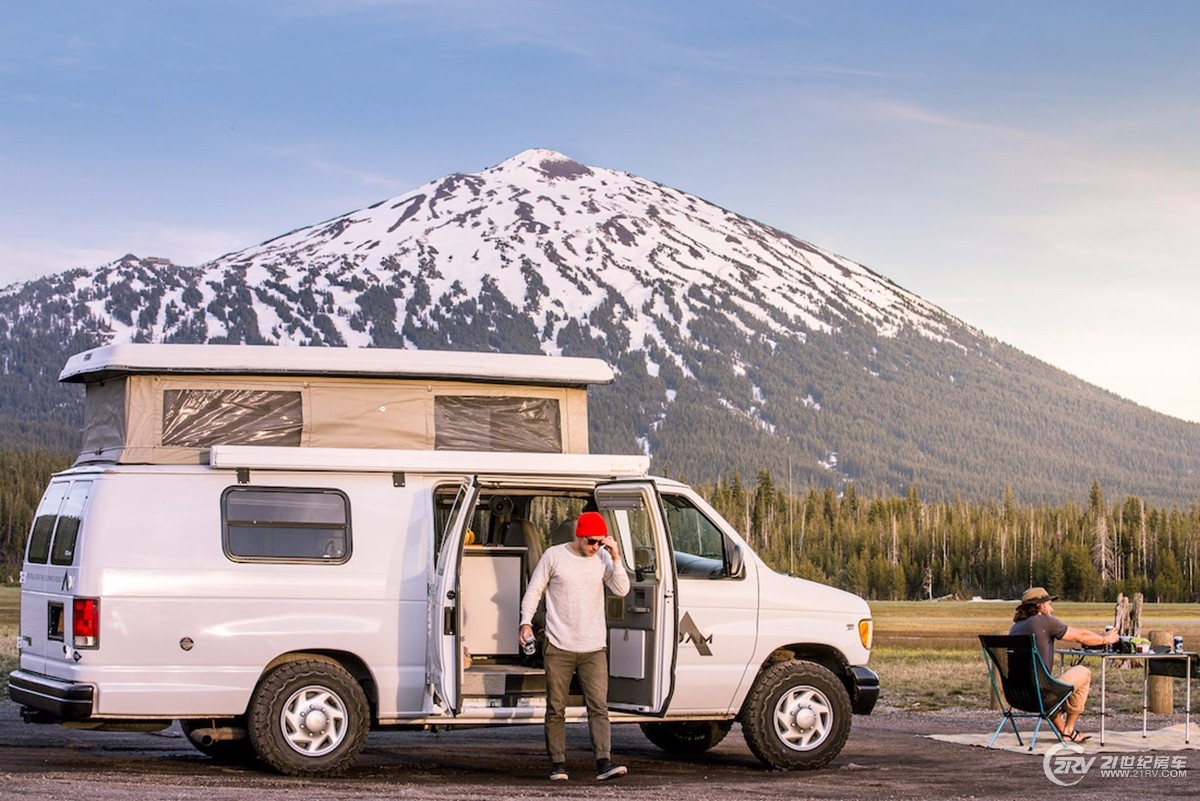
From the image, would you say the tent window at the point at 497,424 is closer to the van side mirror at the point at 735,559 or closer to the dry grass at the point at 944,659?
the van side mirror at the point at 735,559

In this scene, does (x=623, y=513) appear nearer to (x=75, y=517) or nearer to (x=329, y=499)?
(x=329, y=499)

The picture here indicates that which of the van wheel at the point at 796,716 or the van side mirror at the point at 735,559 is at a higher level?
the van side mirror at the point at 735,559

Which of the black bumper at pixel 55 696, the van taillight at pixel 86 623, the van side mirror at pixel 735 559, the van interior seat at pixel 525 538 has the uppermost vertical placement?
the van interior seat at pixel 525 538

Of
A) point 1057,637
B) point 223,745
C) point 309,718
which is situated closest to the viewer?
point 309,718

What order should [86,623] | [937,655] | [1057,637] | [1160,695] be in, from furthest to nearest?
[937,655]
[1160,695]
[1057,637]
[86,623]

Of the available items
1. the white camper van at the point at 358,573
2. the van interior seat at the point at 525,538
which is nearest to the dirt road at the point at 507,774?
the white camper van at the point at 358,573

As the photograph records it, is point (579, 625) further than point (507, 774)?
No

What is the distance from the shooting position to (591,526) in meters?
12.7

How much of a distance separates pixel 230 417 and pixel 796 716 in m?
5.07

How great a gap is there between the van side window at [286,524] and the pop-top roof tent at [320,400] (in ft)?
1.71

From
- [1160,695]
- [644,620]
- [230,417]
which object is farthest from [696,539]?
[1160,695]

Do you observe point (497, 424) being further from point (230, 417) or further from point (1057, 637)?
point (1057, 637)

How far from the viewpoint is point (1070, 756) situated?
1435 centimetres

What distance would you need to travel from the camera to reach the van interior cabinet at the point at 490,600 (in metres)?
14.0
